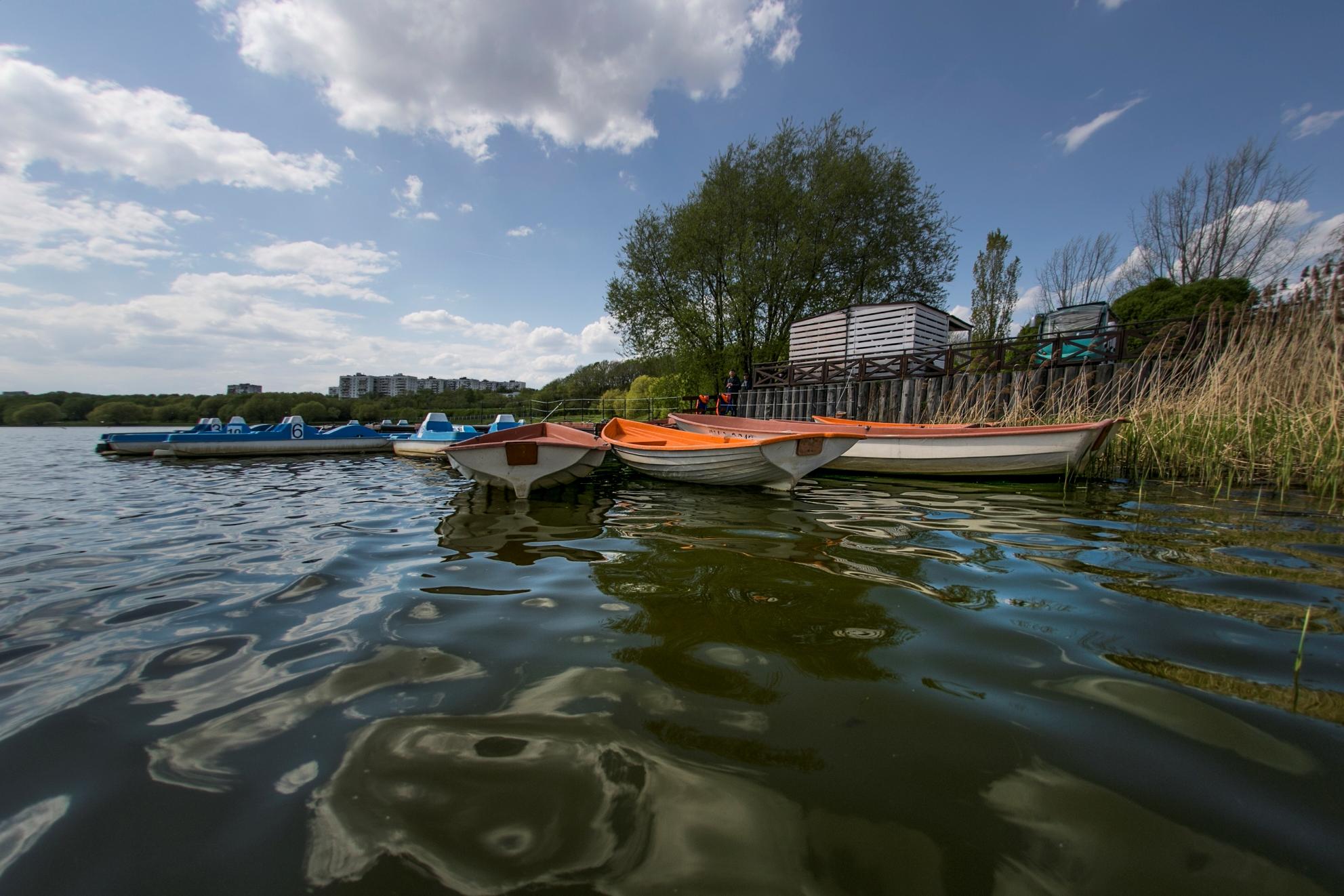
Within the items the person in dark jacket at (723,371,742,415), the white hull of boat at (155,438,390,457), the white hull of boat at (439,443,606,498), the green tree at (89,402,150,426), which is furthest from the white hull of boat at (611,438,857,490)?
the green tree at (89,402,150,426)

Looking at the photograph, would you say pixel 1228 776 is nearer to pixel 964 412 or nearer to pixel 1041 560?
pixel 1041 560

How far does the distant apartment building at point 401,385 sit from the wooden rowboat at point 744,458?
10115cm

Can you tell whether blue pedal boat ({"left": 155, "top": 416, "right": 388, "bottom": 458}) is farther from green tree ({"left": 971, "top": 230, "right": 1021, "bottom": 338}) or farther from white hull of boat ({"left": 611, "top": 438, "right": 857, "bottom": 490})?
green tree ({"left": 971, "top": 230, "right": 1021, "bottom": 338})

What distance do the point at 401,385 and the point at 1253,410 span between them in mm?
142183

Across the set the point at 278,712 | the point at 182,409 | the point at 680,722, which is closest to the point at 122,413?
the point at 182,409

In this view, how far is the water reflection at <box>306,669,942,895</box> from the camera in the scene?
3.46 feet

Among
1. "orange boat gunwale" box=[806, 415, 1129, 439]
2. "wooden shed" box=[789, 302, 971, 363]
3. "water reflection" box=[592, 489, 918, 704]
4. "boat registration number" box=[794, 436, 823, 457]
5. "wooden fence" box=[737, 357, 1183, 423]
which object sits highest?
"wooden shed" box=[789, 302, 971, 363]

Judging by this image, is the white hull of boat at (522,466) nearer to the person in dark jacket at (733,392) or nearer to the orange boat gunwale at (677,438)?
the orange boat gunwale at (677,438)

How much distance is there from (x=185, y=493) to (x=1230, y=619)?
36.6ft

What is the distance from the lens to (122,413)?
47031 millimetres

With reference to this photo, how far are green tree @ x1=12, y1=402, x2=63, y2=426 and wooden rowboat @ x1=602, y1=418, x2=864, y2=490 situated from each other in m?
73.4

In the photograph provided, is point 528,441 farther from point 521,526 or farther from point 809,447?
point 809,447

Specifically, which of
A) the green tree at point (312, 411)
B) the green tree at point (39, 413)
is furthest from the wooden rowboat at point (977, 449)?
the green tree at point (39, 413)

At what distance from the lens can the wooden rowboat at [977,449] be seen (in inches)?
276
